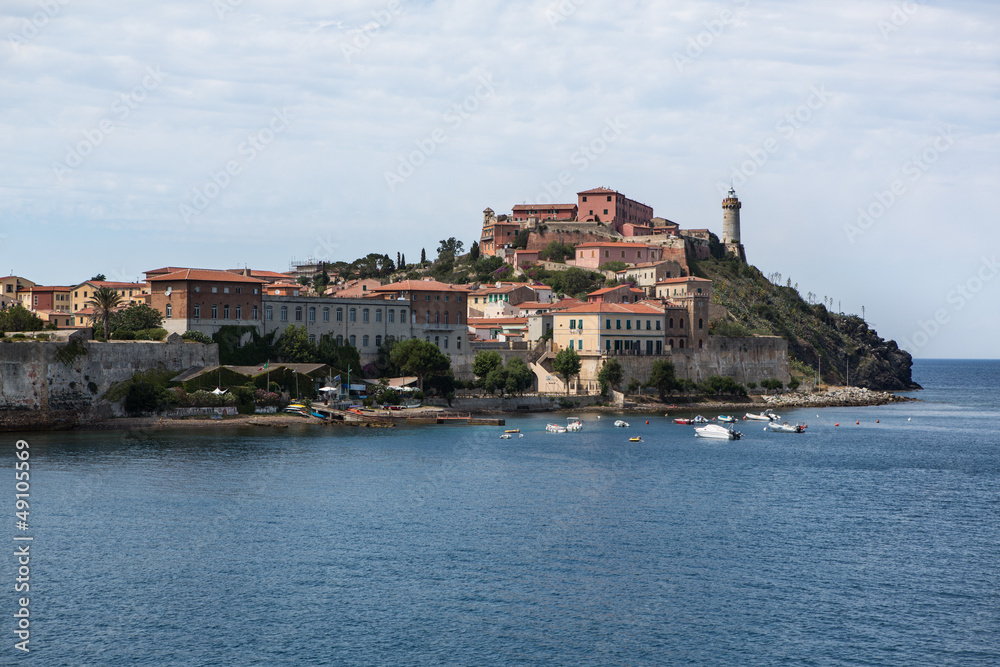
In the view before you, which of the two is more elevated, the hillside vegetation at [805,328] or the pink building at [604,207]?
the pink building at [604,207]

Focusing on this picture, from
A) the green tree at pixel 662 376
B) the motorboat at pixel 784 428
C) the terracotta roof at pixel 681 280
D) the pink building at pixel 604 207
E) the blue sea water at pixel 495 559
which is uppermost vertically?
the pink building at pixel 604 207

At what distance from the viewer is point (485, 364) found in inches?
2926

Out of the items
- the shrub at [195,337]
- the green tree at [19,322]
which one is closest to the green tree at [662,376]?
the shrub at [195,337]

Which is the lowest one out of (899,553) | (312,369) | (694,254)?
(899,553)

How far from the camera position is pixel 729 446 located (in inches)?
2297

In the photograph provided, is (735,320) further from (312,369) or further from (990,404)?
(312,369)

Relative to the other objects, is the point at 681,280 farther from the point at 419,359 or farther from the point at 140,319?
the point at 140,319

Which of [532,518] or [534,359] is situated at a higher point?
[534,359]

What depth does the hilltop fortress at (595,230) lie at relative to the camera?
115388 millimetres

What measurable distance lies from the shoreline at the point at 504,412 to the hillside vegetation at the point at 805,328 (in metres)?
5.74

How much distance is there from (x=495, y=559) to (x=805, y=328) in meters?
90.4

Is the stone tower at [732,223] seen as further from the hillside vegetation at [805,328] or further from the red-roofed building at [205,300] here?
the red-roofed building at [205,300]

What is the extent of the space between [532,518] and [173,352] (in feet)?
125

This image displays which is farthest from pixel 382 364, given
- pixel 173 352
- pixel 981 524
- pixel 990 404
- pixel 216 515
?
pixel 990 404
